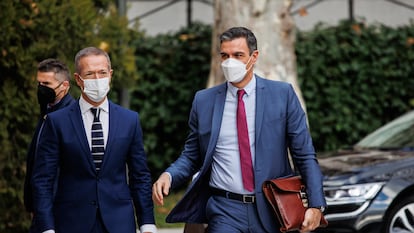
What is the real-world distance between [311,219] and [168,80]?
8.18m

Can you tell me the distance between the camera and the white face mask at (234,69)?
5.29 m

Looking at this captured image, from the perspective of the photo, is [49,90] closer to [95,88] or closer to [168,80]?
[95,88]

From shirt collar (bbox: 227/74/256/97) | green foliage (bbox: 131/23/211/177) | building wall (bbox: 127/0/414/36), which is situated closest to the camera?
shirt collar (bbox: 227/74/256/97)

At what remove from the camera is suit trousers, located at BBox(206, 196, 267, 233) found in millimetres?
5188

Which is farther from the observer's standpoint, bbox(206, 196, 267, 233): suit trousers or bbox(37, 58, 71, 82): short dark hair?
bbox(37, 58, 71, 82): short dark hair

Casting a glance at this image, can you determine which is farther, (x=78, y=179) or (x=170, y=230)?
(x=170, y=230)

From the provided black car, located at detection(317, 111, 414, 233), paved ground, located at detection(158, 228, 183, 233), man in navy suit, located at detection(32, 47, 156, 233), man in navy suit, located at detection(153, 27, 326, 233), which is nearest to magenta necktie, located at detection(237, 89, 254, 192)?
man in navy suit, located at detection(153, 27, 326, 233)

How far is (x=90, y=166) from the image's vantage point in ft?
17.0

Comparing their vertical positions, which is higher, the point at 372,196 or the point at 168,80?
the point at 168,80

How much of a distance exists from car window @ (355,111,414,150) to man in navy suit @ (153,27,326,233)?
3615mm

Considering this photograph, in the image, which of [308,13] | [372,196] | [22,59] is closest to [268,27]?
[22,59]

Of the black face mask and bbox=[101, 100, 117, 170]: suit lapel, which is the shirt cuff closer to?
bbox=[101, 100, 117, 170]: suit lapel

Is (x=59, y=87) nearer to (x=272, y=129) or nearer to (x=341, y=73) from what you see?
(x=272, y=129)

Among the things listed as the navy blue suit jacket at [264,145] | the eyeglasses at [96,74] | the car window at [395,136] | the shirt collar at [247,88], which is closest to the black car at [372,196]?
the car window at [395,136]
